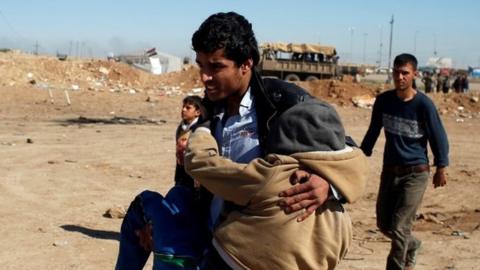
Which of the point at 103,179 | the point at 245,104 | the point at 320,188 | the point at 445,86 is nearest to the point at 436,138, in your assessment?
the point at 245,104

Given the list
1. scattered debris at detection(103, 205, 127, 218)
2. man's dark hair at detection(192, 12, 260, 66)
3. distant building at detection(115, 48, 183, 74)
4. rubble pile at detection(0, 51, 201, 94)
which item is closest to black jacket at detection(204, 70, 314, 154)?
man's dark hair at detection(192, 12, 260, 66)

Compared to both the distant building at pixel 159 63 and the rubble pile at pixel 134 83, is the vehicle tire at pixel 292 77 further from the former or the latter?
the distant building at pixel 159 63

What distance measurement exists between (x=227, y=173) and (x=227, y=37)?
1.45 feet

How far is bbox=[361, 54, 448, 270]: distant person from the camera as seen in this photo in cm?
548

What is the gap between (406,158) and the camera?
5.55 metres

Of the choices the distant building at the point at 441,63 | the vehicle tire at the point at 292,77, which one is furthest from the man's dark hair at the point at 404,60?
the distant building at the point at 441,63

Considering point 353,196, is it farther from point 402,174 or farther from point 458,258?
point 458,258

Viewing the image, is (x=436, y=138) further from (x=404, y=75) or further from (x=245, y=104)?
(x=245, y=104)

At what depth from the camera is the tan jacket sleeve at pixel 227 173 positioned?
83.4 inches

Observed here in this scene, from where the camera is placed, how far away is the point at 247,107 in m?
2.38

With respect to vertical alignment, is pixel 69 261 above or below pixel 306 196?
below

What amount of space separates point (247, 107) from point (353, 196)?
458 millimetres

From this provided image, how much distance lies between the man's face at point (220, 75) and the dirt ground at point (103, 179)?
154 inches

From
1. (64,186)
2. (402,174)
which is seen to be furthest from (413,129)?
(64,186)
